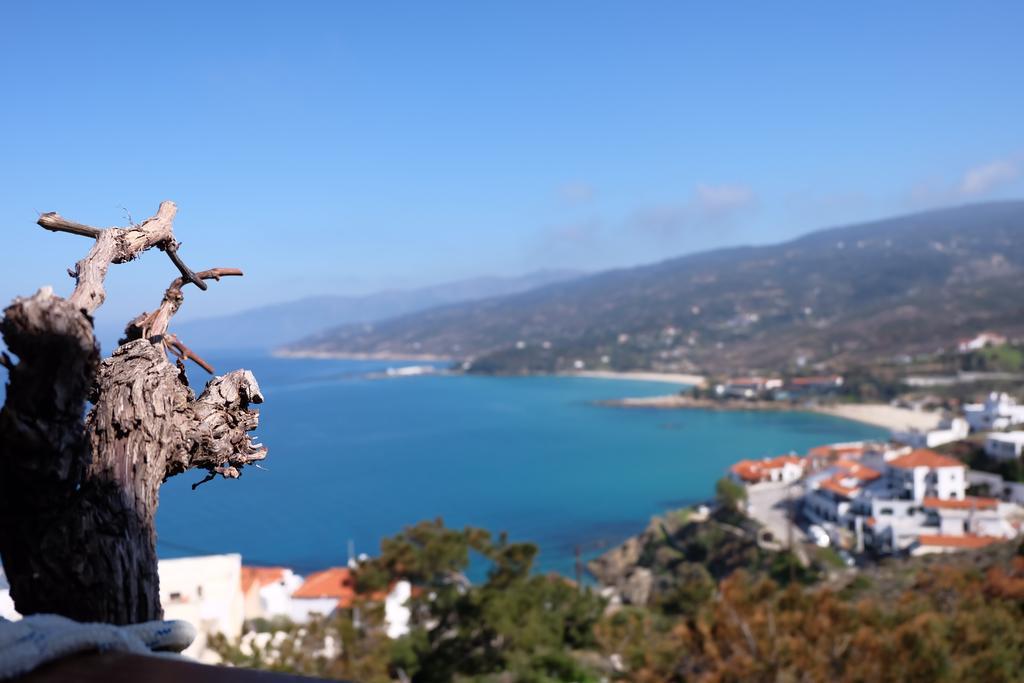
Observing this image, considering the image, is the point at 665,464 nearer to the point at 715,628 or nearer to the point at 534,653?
the point at 534,653

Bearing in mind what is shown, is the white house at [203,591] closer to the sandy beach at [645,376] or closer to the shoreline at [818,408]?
the shoreline at [818,408]

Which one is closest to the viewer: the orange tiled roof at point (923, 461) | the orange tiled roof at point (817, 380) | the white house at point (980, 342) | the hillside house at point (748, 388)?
the orange tiled roof at point (923, 461)

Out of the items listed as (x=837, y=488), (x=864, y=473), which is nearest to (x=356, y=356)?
(x=864, y=473)

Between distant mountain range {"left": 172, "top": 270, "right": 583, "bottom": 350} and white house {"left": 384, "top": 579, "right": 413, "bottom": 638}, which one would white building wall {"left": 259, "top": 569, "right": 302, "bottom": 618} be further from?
distant mountain range {"left": 172, "top": 270, "right": 583, "bottom": 350}

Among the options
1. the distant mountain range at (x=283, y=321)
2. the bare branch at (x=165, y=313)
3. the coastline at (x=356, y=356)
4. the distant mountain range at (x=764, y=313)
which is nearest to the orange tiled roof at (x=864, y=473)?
the bare branch at (x=165, y=313)

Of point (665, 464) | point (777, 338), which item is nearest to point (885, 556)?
point (665, 464)

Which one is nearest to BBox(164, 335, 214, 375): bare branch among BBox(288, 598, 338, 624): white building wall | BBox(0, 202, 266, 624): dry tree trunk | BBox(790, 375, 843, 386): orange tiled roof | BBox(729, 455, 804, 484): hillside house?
BBox(0, 202, 266, 624): dry tree trunk

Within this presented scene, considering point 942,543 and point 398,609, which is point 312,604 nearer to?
point 398,609
